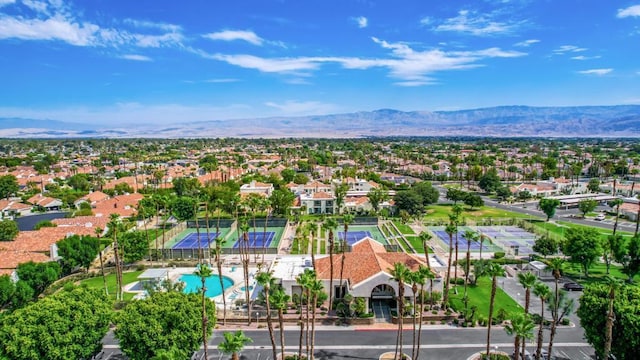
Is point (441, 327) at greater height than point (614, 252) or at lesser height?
lesser

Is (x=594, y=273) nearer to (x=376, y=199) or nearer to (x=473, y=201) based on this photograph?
(x=473, y=201)

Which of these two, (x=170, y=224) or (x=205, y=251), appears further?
(x=170, y=224)

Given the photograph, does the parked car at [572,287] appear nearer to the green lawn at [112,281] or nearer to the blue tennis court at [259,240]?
the blue tennis court at [259,240]

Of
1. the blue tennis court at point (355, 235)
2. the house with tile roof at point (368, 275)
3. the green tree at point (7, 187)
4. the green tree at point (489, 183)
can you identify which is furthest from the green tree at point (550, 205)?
the green tree at point (7, 187)

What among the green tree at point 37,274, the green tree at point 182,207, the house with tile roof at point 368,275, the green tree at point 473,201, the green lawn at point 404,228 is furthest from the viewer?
the green tree at point 473,201

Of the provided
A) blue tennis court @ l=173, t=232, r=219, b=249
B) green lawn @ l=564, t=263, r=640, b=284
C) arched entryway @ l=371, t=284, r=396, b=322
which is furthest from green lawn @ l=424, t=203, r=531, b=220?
arched entryway @ l=371, t=284, r=396, b=322

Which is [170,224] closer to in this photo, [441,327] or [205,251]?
[205,251]

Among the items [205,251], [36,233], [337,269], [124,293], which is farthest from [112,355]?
[36,233]
